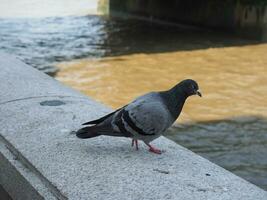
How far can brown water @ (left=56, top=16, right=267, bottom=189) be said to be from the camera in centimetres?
683

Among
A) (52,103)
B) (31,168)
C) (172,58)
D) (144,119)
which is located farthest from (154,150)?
(172,58)

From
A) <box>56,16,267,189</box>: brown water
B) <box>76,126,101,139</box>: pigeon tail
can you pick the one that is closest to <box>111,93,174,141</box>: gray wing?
<box>76,126,101,139</box>: pigeon tail

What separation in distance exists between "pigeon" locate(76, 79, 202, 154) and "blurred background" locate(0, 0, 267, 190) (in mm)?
2417

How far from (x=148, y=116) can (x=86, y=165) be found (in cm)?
51

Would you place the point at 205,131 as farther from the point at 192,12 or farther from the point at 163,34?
the point at 192,12

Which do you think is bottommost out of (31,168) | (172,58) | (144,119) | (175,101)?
(172,58)

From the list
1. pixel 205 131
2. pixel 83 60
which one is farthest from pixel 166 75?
pixel 205 131

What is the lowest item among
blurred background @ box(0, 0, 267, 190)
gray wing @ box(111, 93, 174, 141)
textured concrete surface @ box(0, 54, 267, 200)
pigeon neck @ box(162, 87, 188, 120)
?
Result: blurred background @ box(0, 0, 267, 190)

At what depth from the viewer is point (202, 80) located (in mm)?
10727

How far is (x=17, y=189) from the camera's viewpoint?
3633mm

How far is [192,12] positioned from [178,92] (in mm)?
15947

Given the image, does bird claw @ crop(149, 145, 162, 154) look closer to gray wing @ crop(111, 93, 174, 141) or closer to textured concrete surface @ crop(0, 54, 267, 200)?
textured concrete surface @ crop(0, 54, 267, 200)

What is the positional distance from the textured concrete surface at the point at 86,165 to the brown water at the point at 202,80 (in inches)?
86.3

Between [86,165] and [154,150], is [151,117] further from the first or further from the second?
[86,165]
